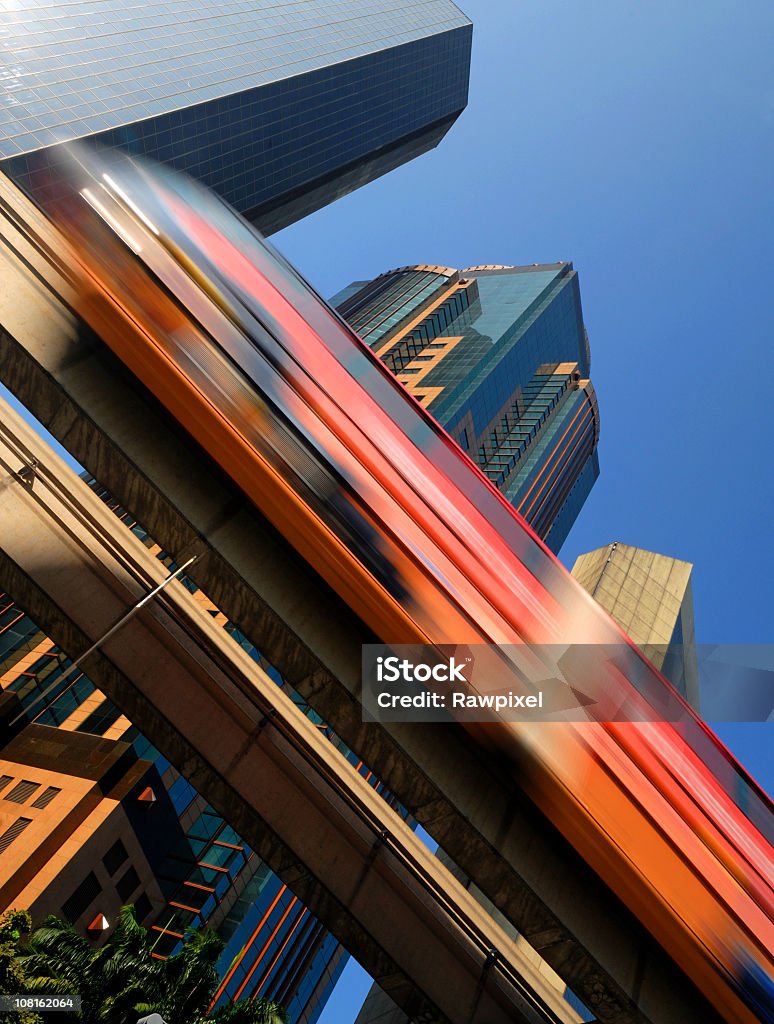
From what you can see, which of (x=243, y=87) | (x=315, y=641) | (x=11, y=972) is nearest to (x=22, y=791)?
(x=11, y=972)

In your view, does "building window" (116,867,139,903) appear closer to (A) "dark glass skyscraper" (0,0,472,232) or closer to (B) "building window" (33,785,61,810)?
(B) "building window" (33,785,61,810)

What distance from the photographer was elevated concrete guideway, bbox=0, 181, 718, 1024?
13.0 m

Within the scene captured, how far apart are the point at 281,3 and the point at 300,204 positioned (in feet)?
91.2

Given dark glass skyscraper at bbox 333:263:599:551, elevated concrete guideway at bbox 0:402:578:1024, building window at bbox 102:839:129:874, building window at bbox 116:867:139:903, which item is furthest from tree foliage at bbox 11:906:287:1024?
dark glass skyscraper at bbox 333:263:599:551

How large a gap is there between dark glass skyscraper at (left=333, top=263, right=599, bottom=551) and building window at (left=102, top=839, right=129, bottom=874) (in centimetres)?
6382

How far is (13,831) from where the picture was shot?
25.5 meters

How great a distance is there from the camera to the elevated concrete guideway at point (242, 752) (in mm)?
14352

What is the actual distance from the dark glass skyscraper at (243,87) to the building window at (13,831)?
4874cm

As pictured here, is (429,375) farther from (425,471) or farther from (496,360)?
(425,471)

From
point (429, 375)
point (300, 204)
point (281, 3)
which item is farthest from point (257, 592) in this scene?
point (281, 3)

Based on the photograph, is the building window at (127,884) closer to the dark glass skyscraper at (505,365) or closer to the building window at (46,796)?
the building window at (46,796)

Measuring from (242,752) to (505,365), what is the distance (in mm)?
98427

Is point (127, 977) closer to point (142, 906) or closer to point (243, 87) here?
point (142, 906)

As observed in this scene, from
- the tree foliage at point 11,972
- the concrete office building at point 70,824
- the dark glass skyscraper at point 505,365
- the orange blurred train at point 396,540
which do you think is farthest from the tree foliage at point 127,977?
the dark glass skyscraper at point 505,365
